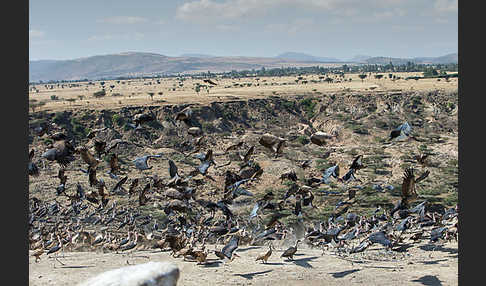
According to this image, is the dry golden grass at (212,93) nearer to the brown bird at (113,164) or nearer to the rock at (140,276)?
the brown bird at (113,164)

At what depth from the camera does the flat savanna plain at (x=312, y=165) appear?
64.5 feet

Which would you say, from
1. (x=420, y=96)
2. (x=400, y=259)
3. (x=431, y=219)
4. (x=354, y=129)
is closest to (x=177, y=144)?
(x=354, y=129)

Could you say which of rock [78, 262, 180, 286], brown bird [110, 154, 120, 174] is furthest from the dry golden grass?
rock [78, 262, 180, 286]

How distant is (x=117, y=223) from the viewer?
1299 inches

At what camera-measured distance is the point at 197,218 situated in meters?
32.8

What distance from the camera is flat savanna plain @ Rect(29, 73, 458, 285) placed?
774 inches

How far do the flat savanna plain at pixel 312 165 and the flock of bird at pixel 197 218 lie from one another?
2.88 feet

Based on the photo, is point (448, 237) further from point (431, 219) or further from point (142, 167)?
point (142, 167)

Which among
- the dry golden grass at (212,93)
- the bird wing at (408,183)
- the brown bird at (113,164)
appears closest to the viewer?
the bird wing at (408,183)

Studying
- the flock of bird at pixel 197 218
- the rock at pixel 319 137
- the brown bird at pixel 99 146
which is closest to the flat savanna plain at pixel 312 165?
the flock of bird at pixel 197 218

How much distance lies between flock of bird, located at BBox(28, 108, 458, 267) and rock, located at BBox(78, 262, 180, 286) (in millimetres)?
9061

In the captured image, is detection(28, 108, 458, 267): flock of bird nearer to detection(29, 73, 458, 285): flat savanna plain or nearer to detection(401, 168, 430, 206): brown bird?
detection(401, 168, 430, 206): brown bird

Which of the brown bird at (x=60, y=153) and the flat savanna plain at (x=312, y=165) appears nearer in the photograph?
the brown bird at (x=60, y=153)

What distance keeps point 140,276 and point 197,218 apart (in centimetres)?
2659
